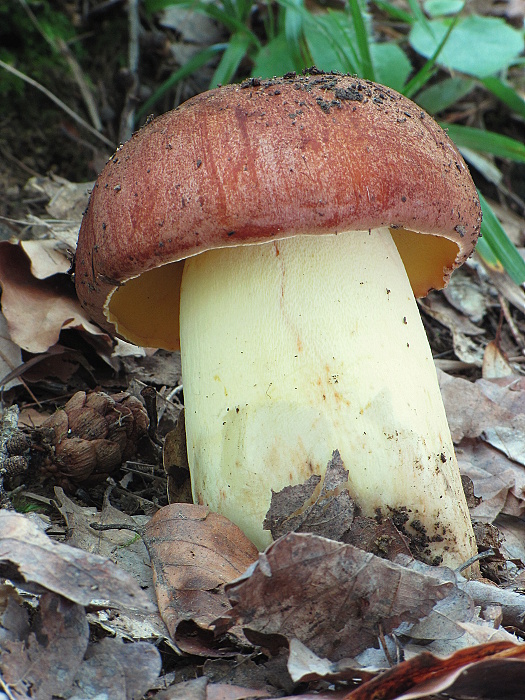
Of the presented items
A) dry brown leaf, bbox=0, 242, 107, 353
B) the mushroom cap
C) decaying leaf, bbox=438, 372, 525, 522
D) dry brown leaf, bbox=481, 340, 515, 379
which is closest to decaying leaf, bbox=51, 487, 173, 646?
the mushroom cap

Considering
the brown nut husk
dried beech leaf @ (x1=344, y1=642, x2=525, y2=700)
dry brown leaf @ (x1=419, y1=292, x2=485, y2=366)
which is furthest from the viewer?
dry brown leaf @ (x1=419, y1=292, x2=485, y2=366)

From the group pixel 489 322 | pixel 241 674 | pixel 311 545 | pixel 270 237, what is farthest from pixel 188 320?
pixel 489 322

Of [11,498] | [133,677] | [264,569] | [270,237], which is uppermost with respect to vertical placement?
[270,237]

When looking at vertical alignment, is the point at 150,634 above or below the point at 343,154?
below

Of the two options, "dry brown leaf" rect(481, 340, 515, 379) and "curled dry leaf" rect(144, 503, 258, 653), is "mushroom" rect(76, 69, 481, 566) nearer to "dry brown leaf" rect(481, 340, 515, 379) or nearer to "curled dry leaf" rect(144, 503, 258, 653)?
"curled dry leaf" rect(144, 503, 258, 653)

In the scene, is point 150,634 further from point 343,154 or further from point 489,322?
point 489,322

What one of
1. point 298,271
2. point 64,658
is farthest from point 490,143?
point 64,658

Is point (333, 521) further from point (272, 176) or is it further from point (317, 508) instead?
point (272, 176)
